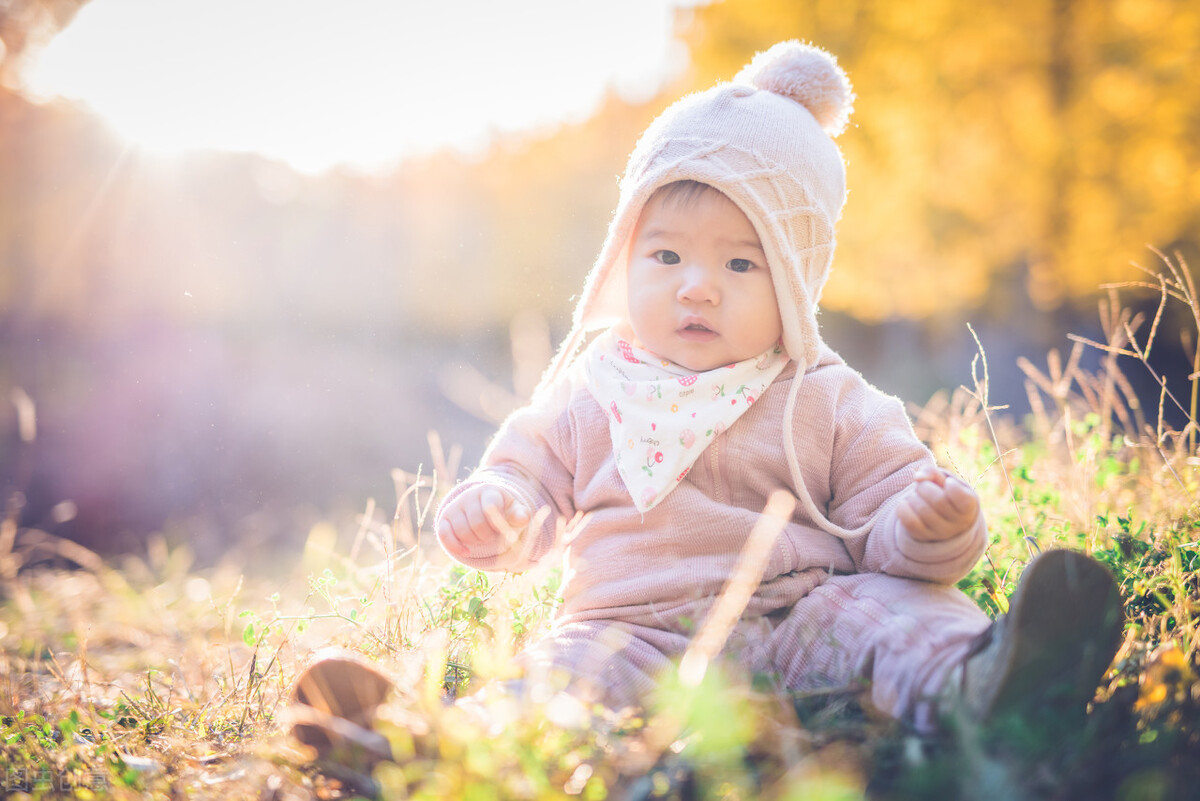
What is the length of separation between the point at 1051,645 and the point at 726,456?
0.88 metres

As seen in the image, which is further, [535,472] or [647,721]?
[535,472]

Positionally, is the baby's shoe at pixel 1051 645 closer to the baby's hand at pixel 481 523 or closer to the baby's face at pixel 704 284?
the baby's face at pixel 704 284

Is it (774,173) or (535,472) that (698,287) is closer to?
(774,173)

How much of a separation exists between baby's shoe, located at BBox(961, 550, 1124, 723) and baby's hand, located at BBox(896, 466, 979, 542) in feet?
0.82

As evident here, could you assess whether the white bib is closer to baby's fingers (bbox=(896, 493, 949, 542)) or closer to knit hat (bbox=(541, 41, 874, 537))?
knit hat (bbox=(541, 41, 874, 537))

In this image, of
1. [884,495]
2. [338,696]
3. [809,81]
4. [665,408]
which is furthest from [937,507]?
[809,81]

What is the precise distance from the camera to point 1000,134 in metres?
8.66

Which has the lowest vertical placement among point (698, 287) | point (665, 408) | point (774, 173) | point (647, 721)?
point (647, 721)

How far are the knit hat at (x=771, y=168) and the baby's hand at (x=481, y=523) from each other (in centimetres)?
56

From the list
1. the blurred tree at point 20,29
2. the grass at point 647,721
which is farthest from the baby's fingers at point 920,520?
the blurred tree at point 20,29

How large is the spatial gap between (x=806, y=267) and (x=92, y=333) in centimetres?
589

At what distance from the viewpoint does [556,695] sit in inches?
54.9

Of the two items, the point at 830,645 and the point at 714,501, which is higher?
the point at 714,501

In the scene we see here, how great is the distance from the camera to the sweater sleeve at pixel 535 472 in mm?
2035
